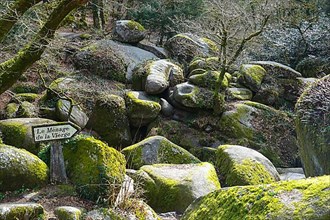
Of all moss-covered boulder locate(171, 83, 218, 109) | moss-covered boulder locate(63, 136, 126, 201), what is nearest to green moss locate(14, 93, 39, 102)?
moss-covered boulder locate(171, 83, 218, 109)

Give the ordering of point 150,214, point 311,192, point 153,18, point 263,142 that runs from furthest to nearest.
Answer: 1. point 153,18
2. point 263,142
3. point 150,214
4. point 311,192

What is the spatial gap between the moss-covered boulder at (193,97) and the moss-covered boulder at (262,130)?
0.61 m

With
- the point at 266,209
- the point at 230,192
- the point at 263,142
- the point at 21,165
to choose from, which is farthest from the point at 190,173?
the point at 263,142

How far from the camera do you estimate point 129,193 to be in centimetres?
424

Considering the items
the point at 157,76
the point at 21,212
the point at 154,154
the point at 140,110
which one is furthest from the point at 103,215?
the point at 157,76

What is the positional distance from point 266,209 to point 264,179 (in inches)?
158

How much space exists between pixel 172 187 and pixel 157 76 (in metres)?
6.14

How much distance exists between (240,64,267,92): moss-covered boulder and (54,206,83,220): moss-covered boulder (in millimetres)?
8559

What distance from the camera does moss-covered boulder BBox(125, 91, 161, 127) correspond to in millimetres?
9938

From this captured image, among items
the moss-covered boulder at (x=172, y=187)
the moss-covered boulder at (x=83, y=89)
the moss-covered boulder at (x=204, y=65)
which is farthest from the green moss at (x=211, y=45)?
the moss-covered boulder at (x=172, y=187)

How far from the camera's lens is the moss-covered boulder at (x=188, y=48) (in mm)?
12867

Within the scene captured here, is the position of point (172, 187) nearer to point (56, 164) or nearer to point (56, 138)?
point (56, 164)

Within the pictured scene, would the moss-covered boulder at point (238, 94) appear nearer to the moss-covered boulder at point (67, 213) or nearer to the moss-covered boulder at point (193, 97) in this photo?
the moss-covered boulder at point (193, 97)

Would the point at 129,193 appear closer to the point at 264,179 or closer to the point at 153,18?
the point at 264,179
